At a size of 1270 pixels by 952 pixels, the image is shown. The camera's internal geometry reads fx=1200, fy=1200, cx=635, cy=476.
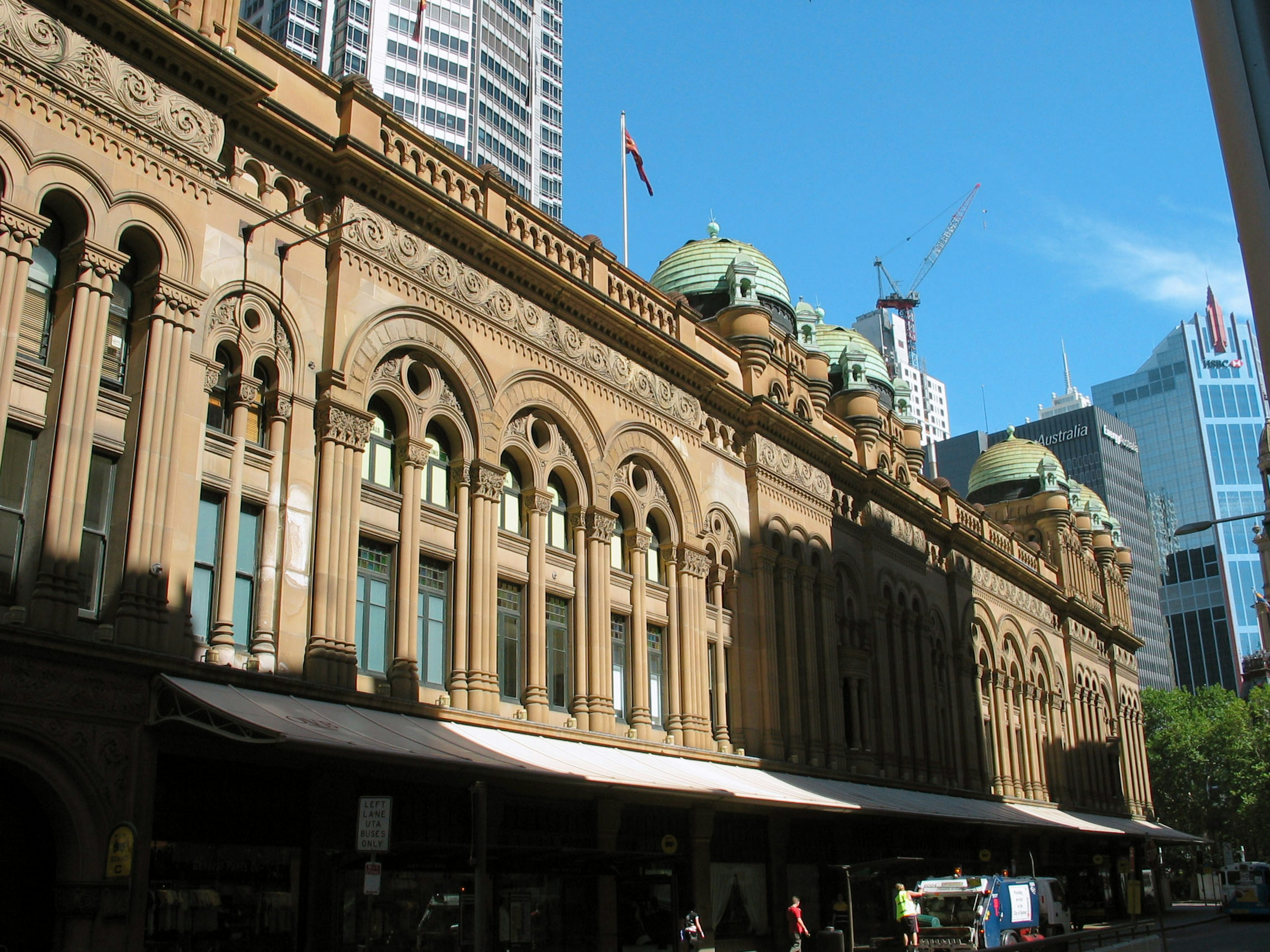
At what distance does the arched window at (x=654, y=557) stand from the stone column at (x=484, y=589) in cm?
627

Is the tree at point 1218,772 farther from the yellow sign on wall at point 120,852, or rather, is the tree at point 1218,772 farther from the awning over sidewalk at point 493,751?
the yellow sign on wall at point 120,852

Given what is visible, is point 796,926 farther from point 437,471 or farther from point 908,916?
point 437,471

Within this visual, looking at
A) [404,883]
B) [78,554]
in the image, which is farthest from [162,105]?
[404,883]

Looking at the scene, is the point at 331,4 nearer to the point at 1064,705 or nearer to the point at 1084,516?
the point at 1084,516

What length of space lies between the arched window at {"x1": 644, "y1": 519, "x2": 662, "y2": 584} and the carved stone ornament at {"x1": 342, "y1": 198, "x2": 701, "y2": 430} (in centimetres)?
303

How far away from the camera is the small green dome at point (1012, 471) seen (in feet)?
215

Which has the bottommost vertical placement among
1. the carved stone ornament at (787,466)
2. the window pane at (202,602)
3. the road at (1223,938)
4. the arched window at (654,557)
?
the road at (1223,938)

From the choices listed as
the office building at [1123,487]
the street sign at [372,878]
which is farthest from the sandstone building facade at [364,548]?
the office building at [1123,487]

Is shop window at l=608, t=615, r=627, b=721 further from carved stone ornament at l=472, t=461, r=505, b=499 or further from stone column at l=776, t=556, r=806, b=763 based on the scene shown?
stone column at l=776, t=556, r=806, b=763

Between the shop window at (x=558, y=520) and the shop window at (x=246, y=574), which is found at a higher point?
the shop window at (x=558, y=520)

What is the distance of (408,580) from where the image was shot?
863 inches

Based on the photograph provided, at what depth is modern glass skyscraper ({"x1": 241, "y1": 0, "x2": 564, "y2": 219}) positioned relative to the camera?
92375mm

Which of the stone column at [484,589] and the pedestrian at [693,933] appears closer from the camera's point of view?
the stone column at [484,589]

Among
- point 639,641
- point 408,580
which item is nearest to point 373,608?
point 408,580
